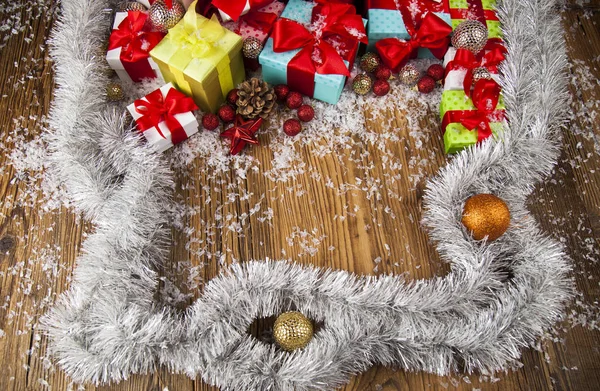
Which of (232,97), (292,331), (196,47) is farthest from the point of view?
(232,97)

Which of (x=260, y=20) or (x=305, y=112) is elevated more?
(x=260, y=20)

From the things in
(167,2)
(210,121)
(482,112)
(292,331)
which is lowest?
(292,331)

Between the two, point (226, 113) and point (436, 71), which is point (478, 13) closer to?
point (436, 71)

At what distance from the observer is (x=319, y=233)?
116 cm

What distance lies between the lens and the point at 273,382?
952 mm

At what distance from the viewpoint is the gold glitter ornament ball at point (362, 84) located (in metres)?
1.25

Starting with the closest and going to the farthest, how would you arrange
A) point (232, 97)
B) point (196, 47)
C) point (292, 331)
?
point (292, 331), point (196, 47), point (232, 97)

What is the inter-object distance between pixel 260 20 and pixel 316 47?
17 cm

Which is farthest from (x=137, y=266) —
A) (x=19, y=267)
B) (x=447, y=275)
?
(x=447, y=275)

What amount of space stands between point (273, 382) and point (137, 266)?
36 centimetres

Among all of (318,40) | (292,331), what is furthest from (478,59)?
(292,331)

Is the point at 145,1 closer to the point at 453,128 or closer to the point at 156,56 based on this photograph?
the point at 156,56

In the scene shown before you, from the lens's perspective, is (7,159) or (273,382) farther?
(7,159)

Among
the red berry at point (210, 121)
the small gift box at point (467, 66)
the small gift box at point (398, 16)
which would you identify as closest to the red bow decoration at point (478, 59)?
the small gift box at point (467, 66)
